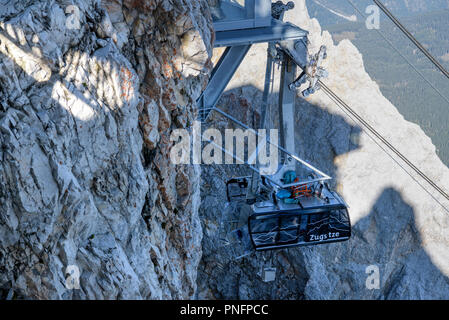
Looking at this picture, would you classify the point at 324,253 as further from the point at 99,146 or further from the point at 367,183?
the point at 99,146

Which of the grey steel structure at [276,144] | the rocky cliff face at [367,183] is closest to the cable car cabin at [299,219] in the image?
the grey steel structure at [276,144]

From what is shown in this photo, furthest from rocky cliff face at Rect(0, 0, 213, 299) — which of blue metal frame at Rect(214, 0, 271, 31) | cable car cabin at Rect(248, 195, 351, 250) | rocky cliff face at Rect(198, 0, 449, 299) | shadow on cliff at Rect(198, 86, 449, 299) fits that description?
rocky cliff face at Rect(198, 0, 449, 299)

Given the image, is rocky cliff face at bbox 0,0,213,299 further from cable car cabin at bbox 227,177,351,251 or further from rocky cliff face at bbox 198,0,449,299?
rocky cliff face at bbox 198,0,449,299

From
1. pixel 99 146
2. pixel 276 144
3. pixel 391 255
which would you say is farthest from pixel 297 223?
pixel 391 255

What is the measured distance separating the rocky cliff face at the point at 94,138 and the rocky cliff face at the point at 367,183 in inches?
586

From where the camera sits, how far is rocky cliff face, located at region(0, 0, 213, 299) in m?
5.69

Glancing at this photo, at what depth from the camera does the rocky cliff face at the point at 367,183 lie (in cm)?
2692

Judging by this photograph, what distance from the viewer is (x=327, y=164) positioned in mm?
28859

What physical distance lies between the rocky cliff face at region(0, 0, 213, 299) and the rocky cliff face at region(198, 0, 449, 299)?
48.8 ft

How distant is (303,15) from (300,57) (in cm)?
2412

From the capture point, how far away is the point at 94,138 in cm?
700

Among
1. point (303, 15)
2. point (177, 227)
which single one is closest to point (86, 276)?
point (177, 227)

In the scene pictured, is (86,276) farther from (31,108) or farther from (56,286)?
(31,108)

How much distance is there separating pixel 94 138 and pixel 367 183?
25.0 meters
